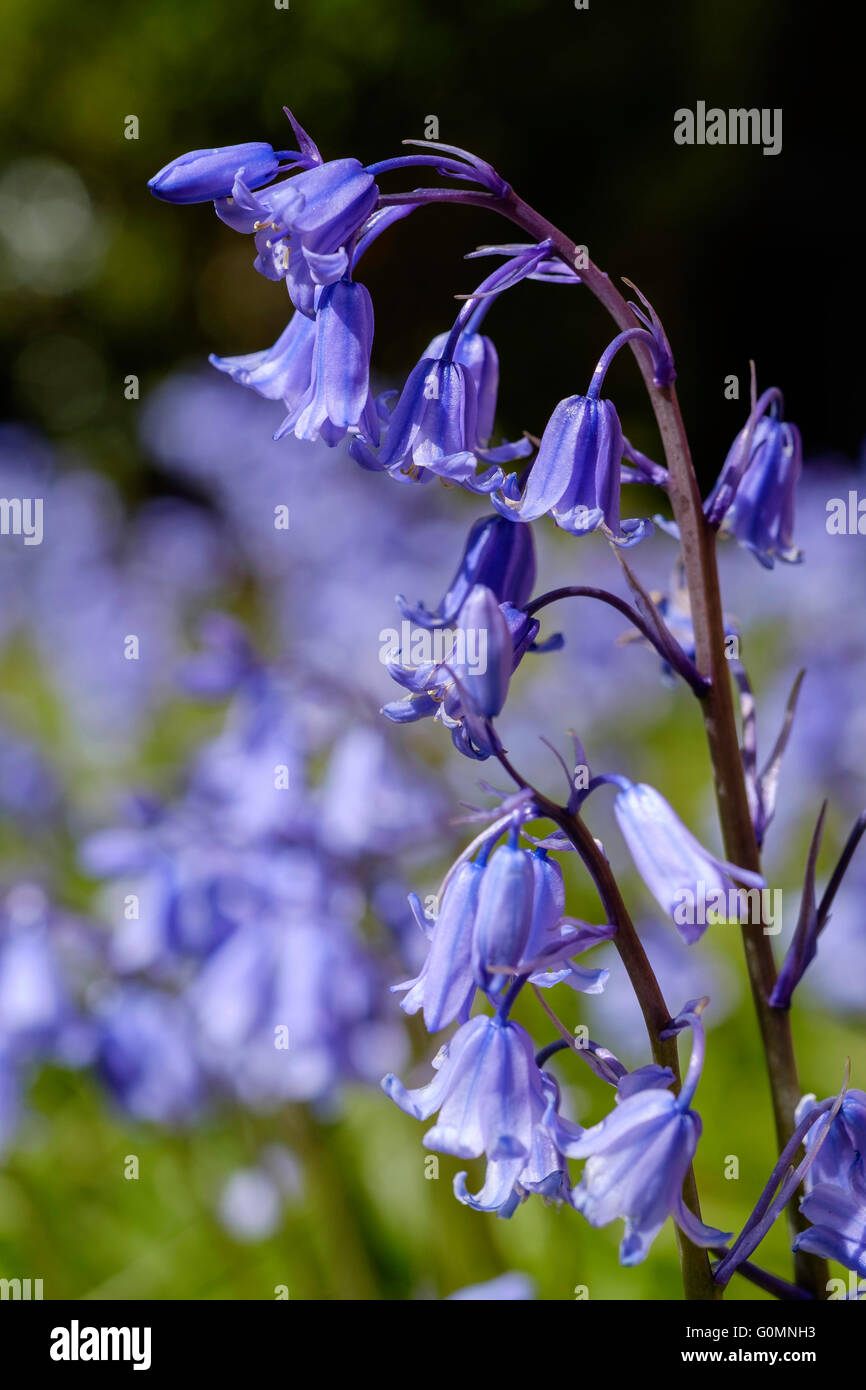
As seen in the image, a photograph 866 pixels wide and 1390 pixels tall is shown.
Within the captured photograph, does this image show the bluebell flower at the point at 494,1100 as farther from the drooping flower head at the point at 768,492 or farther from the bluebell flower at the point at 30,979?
the bluebell flower at the point at 30,979

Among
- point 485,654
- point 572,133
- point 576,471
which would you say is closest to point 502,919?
point 485,654

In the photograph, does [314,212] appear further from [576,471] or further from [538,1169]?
[538,1169]

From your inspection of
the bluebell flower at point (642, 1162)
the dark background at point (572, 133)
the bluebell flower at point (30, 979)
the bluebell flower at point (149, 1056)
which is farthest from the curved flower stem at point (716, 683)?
the dark background at point (572, 133)

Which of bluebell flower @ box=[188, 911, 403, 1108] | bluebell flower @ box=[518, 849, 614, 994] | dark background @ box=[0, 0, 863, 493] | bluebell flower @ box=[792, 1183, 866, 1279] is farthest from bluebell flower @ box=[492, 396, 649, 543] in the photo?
dark background @ box=[0, 0, 863, 493]

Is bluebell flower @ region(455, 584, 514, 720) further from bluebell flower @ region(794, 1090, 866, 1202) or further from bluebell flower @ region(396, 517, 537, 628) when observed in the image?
bluebell flower @ region(794, 1090, 866, 1202)
